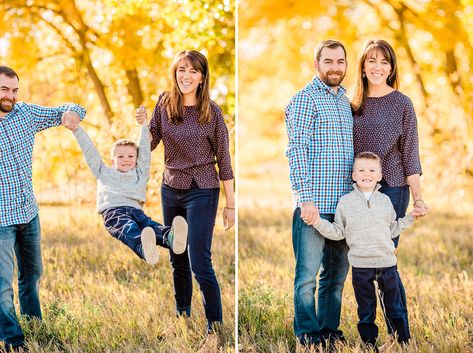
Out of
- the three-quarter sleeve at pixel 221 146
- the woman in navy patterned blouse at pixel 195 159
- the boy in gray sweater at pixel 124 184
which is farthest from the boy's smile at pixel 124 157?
the three-quarter sleeve at pixel 221 146

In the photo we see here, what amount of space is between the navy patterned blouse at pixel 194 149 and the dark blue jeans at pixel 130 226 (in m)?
0.23

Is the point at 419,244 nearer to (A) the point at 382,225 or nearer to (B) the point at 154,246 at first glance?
(A) the point at 382,225

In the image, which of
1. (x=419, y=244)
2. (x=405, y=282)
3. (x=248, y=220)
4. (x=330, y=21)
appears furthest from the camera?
(x=330, y=21)

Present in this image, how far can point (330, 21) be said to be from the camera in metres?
9.38

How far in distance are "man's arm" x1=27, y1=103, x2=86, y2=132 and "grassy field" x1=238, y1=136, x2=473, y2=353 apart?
146 centimetres

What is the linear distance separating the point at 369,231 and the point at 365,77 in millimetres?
761

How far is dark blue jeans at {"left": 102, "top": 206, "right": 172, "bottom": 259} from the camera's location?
3.18 m

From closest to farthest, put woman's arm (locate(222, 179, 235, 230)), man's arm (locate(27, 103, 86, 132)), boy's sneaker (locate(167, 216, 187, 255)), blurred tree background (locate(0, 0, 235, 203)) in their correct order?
1. boy's sneaker (locate(167, 216, 187, 255))
2. man's arm (locate(27, 103, 86, 132))
3. woman's arm (locate(222, 179, 235, 230))
4. blurred tree background (locate(0, 0, 235, 203))

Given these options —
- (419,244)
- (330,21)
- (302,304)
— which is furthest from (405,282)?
(330,21)

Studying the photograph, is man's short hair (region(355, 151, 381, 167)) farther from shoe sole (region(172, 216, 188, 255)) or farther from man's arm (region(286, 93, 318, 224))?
shoe sole (region(172, 216, 188, 255))

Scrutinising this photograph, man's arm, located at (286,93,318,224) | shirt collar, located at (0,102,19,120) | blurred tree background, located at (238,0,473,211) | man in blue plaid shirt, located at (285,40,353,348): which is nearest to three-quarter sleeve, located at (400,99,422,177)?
man in blue plaid shirt, located at (285,40,353,348)

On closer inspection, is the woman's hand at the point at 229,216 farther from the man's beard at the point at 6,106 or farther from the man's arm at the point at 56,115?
the man's beard at the point at 6,106

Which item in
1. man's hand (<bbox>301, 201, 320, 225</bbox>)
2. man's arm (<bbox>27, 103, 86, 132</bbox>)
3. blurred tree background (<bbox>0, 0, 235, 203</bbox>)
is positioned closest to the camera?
man's hand (<bbox>301, 201, 320, 225</bbox>)

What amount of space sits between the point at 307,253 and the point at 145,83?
7.63 feet
